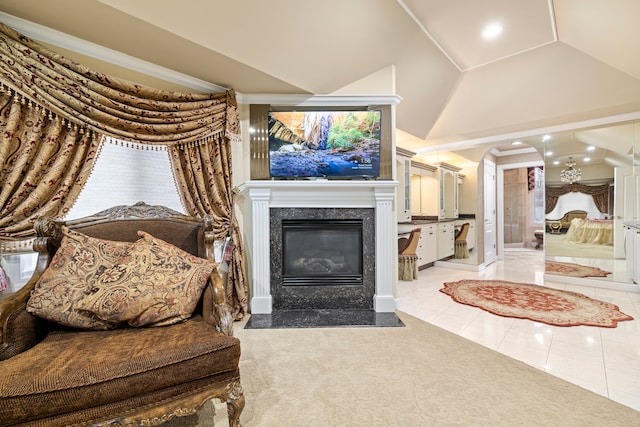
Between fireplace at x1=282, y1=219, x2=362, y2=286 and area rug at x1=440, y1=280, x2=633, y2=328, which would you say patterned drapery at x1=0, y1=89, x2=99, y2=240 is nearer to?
fireplace at x1=282, y1=219, x2=362, y2=286

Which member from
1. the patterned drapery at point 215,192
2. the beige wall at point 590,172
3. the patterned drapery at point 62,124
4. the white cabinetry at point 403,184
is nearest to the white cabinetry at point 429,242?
the white cabinetry at point 403,184

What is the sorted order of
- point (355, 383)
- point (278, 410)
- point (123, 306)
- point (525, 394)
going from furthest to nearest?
point (355, 383)
point (525, 394)
point (278, 410)
point (123, 306)

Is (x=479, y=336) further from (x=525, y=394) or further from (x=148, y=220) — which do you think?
(x=148, y=220)

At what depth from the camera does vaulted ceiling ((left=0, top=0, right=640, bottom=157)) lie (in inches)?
76.5

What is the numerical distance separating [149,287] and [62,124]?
52.1 inches

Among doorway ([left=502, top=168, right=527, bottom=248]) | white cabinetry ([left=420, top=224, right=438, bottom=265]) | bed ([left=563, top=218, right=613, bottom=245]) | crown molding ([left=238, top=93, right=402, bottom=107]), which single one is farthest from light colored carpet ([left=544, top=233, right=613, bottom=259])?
doorway ([left=502, top=168, right=527, bottom=248])

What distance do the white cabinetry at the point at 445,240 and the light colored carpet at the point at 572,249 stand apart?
1.39 metres

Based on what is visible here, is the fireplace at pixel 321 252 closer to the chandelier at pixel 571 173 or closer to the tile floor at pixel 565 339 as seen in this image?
the tile floor at pixel 565 339

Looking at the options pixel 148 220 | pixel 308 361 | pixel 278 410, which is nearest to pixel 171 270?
pixel 148 220

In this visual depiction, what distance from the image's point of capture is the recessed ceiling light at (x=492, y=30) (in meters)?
2.90

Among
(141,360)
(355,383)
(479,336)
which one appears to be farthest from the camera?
(479,336)

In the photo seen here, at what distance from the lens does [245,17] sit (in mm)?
2062

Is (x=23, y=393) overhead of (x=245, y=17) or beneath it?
beneath

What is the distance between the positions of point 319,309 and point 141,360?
197 cm
